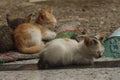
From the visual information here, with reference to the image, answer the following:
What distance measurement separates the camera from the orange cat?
116 inches

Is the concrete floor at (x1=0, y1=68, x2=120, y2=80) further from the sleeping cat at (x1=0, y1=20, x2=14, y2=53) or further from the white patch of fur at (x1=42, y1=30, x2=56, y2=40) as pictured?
the white patch of fur at (x1=42, y1=30, x2=56, y2=40)

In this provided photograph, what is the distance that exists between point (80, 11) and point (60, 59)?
2.15 meters

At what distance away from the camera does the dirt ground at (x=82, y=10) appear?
377 cm

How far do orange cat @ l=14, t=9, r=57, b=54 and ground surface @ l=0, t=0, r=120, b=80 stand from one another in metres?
0.48

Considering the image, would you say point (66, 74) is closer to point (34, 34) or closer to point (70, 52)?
point (70, 52)

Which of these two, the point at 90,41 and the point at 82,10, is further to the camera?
the point at 82,10

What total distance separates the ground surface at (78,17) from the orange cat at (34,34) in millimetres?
482

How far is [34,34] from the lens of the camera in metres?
3.04

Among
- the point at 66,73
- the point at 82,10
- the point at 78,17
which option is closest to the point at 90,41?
the point at 66,73

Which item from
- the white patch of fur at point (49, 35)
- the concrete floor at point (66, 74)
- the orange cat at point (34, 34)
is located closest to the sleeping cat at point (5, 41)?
the orange cat at point (34, 34)

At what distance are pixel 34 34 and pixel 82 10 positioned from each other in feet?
5.20

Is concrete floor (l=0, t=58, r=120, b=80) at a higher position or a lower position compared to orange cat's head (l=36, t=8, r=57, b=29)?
lower

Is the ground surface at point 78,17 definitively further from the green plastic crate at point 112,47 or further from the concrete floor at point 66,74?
the green plastic crate at point 112,47

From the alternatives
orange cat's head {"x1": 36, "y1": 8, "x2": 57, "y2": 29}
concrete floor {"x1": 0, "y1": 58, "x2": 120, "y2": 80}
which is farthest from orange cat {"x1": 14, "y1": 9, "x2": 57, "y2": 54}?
concrete floor {"x1": 0, "y1": 58, "x2": 120, "y2": 80}
